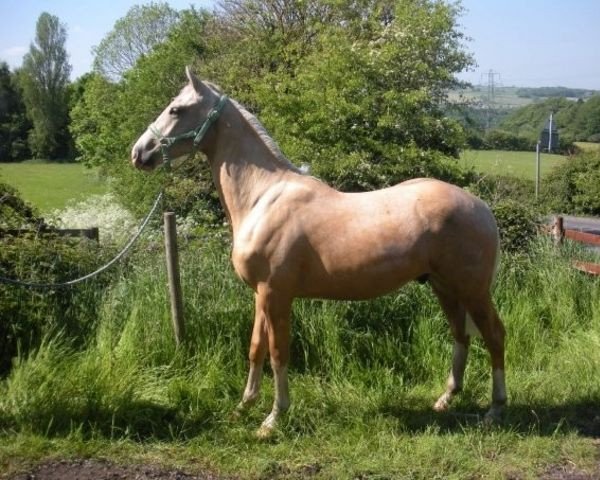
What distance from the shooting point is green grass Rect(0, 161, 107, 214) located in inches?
1051

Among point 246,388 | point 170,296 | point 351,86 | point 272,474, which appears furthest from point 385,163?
point 272,474

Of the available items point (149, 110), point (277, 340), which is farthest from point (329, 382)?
point (149, 110)

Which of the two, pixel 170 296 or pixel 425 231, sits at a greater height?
pixel 425 231

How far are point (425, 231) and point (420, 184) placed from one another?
38 centimetres

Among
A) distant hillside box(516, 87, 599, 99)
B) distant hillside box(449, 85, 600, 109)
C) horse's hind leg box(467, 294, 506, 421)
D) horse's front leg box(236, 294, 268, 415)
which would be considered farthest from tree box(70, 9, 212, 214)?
distant hillside box(516, 87, 599, 99)

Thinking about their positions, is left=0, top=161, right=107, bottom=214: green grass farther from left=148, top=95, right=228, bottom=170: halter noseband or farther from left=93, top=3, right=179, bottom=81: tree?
left=148, top=95, right=228, bottom=170: halter noseband

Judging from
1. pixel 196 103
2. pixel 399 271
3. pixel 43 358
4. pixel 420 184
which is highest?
pixel 196 103

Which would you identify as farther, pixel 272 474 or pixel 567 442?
pixel 567 442

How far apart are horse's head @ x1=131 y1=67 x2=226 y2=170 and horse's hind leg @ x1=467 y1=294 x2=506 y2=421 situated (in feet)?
7.28

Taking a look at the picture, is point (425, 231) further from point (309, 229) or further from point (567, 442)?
point (567, 442)

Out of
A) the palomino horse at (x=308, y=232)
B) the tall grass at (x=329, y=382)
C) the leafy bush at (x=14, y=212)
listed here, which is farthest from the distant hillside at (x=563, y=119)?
the palomino horse at (x=308, y=232)

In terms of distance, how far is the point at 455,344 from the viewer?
195 inches

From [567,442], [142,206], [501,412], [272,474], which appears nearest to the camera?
[272,474]

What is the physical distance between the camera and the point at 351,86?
9492 mm
